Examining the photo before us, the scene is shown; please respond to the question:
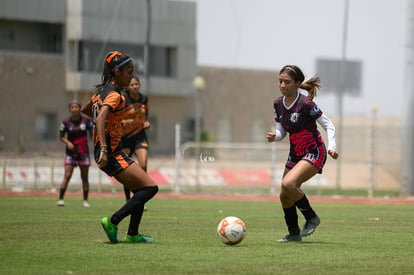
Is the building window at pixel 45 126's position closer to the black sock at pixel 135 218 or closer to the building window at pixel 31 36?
the building window at pixel 31 36

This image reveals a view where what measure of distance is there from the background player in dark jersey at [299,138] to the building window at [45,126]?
80.0 ft

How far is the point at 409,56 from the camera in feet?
95.8

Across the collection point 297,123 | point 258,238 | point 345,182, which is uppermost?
point 297,123

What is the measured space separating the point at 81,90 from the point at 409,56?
18490mm

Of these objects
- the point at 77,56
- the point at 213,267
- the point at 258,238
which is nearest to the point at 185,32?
the point at 77,56

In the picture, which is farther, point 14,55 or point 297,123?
point 14,55

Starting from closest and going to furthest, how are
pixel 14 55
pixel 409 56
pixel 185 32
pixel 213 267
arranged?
pixel 213 267 → pixel 409 56 → pixel 14 55 → pixel 185 32

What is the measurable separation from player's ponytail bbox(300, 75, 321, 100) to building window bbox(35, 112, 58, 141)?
2431 cm

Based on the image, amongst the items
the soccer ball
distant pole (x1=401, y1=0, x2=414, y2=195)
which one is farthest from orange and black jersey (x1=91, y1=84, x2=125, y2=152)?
distant pole (x1=401, y1=0, x2=414, y2=195)

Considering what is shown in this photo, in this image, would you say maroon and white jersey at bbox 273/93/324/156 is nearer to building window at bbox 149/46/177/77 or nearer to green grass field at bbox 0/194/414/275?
green grass field at bbox 0/194/414/275

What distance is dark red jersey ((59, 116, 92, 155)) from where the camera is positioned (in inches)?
763

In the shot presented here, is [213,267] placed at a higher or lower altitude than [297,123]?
lower

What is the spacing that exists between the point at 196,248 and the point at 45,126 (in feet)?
102

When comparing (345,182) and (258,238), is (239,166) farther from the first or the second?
(258,238)
